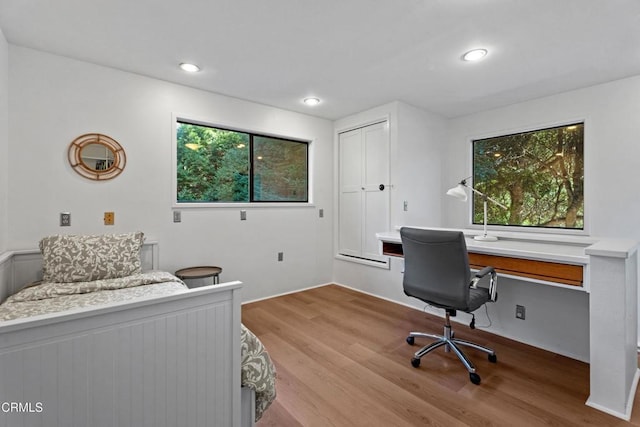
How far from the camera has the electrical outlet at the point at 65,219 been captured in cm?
254

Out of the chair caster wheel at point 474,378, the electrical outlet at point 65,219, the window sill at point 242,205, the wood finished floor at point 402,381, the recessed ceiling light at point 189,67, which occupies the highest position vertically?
the recessed ceiling light at point 189,67

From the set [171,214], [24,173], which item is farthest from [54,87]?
[171,214]

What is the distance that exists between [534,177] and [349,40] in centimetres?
270

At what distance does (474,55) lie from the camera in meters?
2.44

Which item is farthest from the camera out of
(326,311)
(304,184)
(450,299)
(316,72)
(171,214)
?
(304,184)

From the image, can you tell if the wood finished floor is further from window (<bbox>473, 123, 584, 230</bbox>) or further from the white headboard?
the white headboard

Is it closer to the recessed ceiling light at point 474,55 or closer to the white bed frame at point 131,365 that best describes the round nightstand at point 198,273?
the white bed frame at point 131,365

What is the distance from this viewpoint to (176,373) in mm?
1221

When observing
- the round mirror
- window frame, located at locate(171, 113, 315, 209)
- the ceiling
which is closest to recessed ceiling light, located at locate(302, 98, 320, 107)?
the ceiling

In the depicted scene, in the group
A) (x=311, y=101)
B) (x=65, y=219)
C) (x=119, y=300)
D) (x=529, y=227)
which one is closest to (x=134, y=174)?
(x=65, y=219)

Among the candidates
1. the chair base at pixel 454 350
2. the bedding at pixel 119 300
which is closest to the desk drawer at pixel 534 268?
the chair base at pixel 454 350

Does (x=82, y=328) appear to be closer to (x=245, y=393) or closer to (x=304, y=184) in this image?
(x=245, y=393)

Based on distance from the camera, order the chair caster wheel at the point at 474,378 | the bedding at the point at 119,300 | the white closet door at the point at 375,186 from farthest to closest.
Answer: the white closet door at the point at 375,186 → the chair caster wheel at the point at 474,378 → the bedding at the point at 119,300

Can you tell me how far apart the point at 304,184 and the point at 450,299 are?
8.67ft
